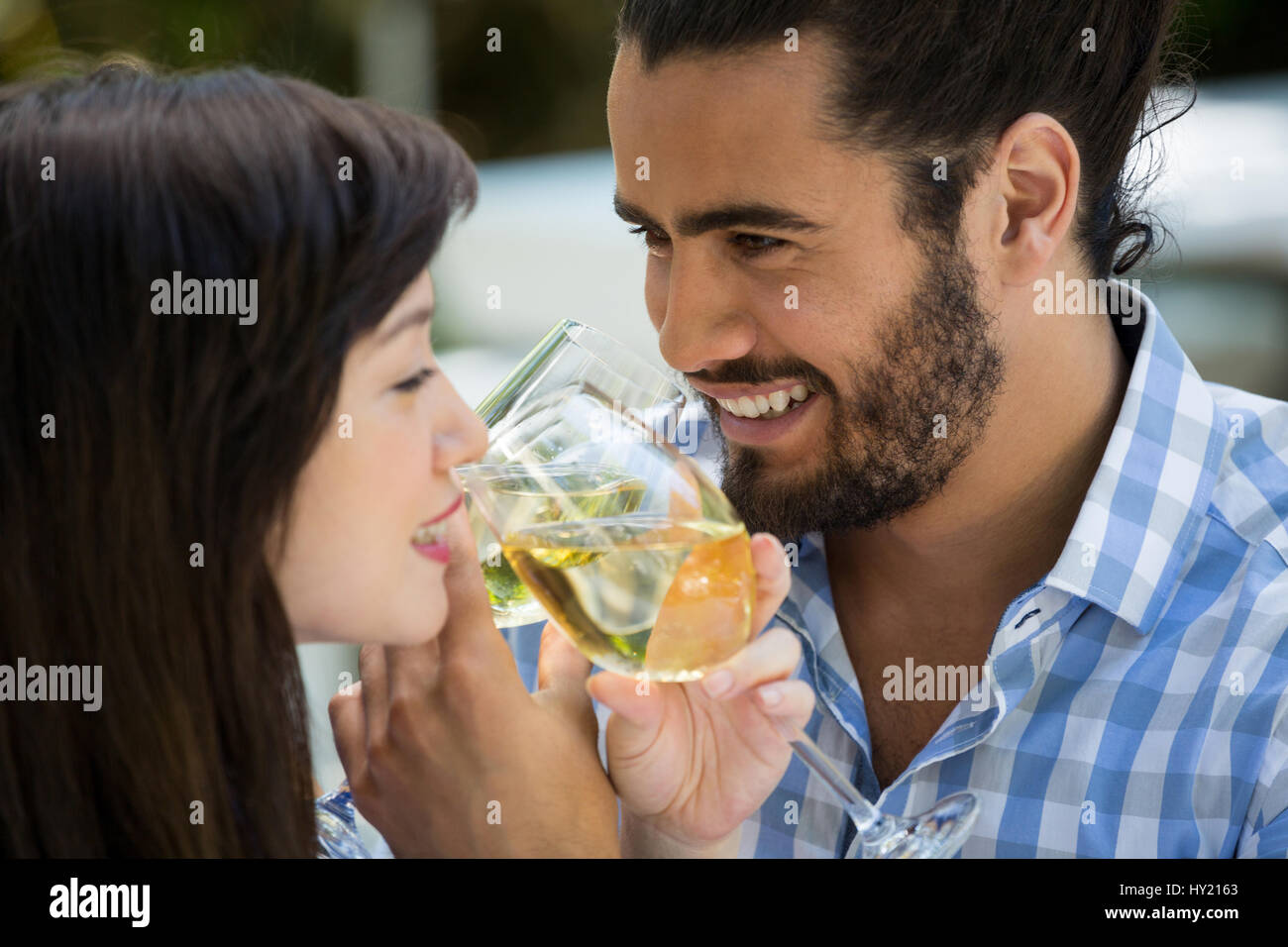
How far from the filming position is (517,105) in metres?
6.62

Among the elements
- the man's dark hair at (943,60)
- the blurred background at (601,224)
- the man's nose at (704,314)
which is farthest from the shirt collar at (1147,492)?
the blurred background at (601,224)

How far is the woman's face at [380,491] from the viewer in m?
1.21

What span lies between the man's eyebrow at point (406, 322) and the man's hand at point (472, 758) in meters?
0.26

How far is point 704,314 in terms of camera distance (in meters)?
1.84

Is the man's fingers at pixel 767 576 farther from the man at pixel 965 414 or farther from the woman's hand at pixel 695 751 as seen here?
the man at pixel 965 414

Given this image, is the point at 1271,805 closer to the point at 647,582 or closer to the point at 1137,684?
the point at 1137,684

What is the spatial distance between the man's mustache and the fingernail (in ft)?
2.18

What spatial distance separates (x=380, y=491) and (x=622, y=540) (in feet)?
0.76

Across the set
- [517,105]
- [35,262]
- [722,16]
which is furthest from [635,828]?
[517,105]

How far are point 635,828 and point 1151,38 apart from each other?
1405 millimetres

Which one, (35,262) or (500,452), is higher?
(35,262)

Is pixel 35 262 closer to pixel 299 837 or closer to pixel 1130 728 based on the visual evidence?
pixel 299 837

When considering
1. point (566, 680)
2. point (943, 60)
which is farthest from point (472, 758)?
point (943, 60)
